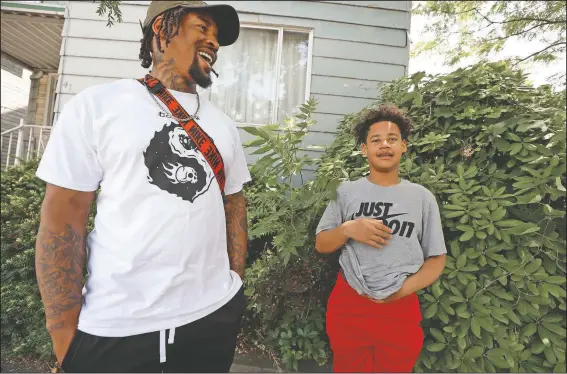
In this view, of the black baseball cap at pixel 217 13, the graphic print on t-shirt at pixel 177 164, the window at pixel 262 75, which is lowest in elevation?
the graphic print on t-shirt at pixel 177 164

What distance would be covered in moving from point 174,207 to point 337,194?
3.68 feet

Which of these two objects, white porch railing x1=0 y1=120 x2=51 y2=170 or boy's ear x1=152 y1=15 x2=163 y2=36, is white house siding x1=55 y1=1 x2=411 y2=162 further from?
boy's ear x1=152 y1=15 x2=163 y2=36

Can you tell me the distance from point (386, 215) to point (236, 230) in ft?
2.71

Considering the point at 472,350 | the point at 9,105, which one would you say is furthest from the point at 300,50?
the point at 9,105

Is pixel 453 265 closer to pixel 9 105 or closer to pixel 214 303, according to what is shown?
pixel 214 303

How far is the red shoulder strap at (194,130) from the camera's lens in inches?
52.7

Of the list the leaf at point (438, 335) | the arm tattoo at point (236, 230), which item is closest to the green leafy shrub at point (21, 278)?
the arm tattoo at point (236, 230)

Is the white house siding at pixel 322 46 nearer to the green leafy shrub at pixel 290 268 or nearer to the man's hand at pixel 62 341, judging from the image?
the green leafy shrub at pixel 290 268

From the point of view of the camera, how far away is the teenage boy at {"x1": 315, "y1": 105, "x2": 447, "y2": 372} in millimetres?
1877

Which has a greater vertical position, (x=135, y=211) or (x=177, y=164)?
(x=177, y=164)

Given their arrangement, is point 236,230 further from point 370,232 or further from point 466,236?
point 466,236

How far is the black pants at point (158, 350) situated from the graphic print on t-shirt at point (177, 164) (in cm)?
44

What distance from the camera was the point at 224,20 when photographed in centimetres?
152

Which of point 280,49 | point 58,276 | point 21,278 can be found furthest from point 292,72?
point 58,276
